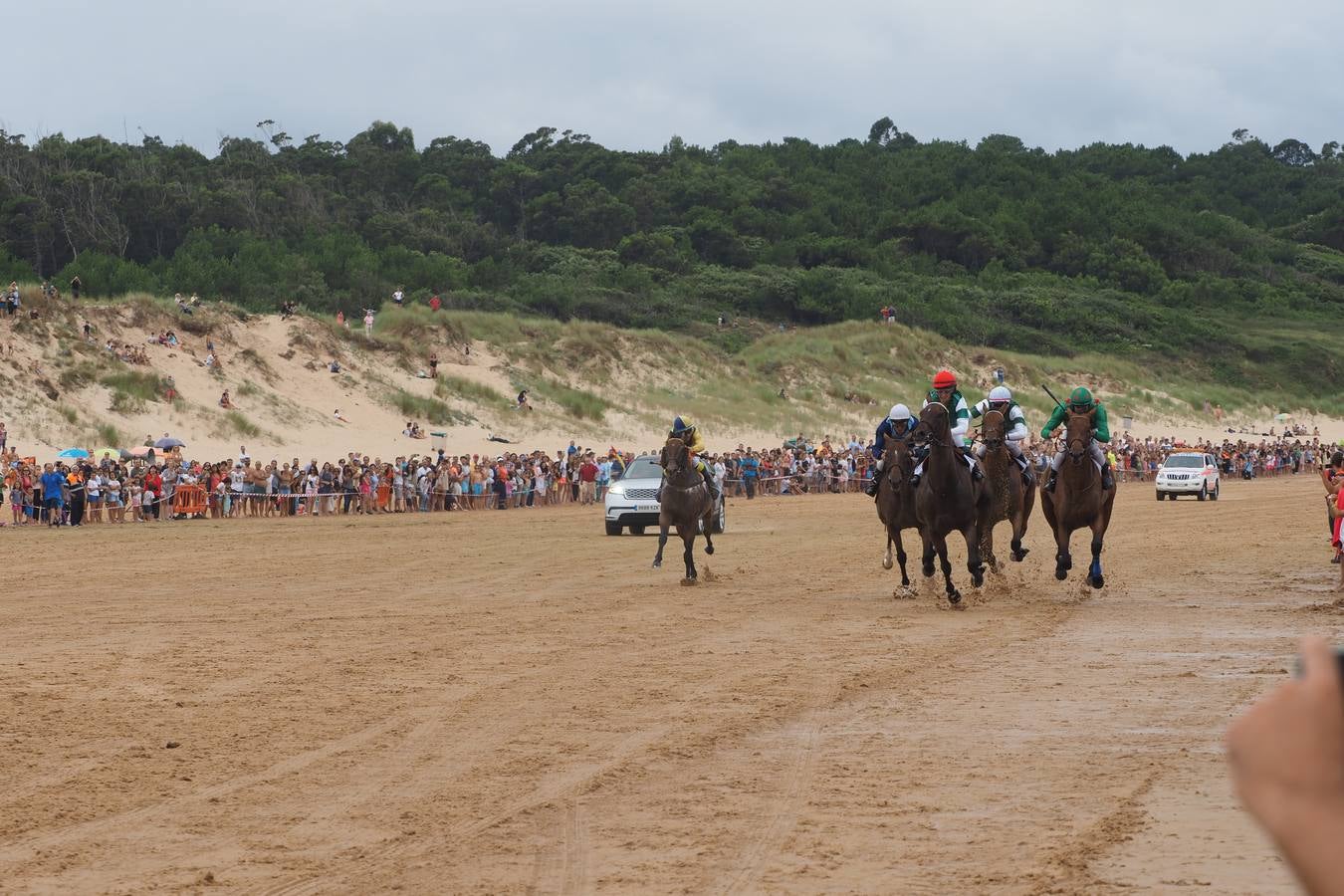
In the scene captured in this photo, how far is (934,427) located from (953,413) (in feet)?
4.35

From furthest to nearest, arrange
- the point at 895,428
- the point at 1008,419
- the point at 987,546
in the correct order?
the point at 987,546 < the point at 1008,419 < the point at 895,428

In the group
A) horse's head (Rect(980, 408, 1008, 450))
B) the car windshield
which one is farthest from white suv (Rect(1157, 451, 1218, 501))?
horse's head (Rect(980, 408, 1008, 450))

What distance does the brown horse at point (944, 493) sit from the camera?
57.5 ft

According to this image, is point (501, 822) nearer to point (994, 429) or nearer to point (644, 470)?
point (994, 429)

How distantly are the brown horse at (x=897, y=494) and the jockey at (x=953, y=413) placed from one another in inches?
5.8

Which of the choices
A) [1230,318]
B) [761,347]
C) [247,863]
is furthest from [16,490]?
[1230,318]

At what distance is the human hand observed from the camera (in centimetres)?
183

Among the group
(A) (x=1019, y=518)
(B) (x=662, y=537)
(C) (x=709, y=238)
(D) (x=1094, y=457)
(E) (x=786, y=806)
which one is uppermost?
(C) (x=709, y=238)

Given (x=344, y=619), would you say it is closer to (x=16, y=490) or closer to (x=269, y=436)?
(x=16, y=490)

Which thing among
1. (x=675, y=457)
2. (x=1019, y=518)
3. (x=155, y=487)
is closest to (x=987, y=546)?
(x=1019, y=518)

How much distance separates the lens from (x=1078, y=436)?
58.5ft

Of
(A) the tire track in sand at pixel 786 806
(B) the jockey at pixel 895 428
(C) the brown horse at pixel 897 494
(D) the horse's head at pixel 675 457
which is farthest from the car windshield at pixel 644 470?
(A) the tire track in sand at pixel 786 806

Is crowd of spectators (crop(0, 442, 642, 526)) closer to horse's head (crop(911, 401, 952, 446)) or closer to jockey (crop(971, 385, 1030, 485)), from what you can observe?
jockey (crop(971, 385, 1030, 485))

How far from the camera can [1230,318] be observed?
124 metres
